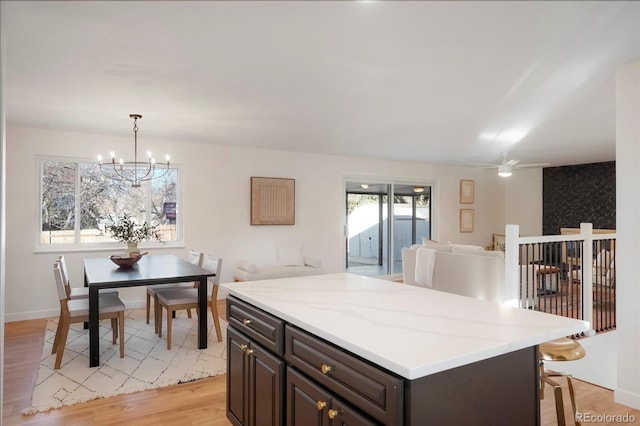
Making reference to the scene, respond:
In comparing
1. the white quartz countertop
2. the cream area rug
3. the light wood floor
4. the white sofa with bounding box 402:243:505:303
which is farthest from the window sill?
the white quartz countertop

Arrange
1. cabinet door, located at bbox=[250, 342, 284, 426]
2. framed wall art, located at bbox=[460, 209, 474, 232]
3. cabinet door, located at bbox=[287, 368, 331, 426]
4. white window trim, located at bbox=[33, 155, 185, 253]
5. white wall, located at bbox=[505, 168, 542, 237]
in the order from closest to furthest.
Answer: cabinet door, located at bbox=[287, 368, 331, 426] < cabinet door, located at bbox=[250, 342, 284, 426] < white window trim, located at bbox=[33, 155, 185, 253] < framed wall art, located at bbox=[460, 209, 474, 232] < white wall, located at bbox=[505, 168, 542, 237]

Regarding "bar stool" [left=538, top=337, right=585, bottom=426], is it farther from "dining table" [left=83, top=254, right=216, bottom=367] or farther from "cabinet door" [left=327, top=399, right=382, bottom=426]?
"dining table" [left=83, top=254, right=216, bottom=367]

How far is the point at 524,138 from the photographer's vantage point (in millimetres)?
5691

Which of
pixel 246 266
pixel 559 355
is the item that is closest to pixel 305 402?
pixel 559 355

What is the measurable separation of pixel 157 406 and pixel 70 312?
1.40 metres

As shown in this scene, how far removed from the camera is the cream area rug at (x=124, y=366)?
3.04 metres

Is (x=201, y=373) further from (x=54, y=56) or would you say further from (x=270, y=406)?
(x=54, y=56)

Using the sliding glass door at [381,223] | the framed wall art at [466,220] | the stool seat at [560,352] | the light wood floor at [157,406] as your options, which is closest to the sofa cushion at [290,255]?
the sliding glass door at [381,223]

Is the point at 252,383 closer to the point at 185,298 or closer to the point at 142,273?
the point at 185,298

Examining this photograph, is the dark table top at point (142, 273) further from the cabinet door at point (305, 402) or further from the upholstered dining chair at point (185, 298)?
the cabinet door at point (305, 402)

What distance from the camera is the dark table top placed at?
358cm

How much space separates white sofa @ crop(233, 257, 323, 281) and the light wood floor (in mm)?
2556

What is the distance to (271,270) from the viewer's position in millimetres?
6047

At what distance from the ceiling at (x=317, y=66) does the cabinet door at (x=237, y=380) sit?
5.72 ft
